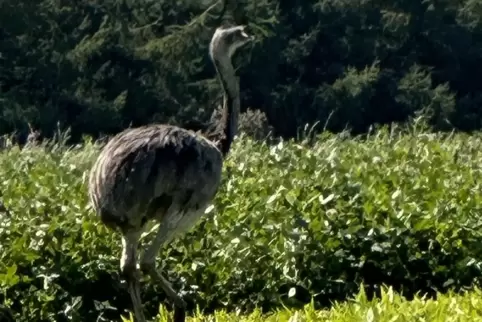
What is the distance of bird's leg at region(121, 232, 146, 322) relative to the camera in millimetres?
7120

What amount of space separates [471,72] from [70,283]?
3737 cm

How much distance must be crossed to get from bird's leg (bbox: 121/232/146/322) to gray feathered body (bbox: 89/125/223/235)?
0.09 m

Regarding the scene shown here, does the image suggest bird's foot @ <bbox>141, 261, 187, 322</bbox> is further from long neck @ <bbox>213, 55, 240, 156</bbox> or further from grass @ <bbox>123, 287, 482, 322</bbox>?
long neck @ <bbox>213, 55, 240, 156</bbox>

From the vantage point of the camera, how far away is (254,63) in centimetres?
4175

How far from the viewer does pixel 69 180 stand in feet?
30.9

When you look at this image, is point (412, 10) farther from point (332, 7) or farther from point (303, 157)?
point (303, 157)

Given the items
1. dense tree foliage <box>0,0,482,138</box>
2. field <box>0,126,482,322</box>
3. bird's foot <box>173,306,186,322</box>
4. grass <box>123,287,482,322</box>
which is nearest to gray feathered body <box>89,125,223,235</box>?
bird's foot <box>173,306,186,322</box>

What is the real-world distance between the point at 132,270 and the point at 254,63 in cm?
3470

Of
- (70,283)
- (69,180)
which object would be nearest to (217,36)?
(69,180)

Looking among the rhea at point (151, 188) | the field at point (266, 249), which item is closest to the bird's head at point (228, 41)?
the field at point (266, 249)

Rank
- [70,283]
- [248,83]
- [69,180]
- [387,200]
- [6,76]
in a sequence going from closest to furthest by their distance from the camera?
[70,283]
[387,200]
[69,180]
[6,76]
[248,83]

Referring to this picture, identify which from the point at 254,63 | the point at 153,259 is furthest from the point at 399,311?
the point at 254,63

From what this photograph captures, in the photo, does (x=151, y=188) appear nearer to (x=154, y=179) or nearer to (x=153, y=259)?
(x=154, y=179)

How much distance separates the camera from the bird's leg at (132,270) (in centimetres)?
712
